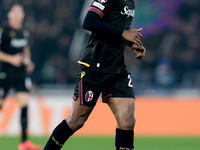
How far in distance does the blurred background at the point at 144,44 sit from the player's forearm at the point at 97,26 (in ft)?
24.5

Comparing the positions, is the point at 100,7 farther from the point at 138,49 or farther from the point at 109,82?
the point at 109,82

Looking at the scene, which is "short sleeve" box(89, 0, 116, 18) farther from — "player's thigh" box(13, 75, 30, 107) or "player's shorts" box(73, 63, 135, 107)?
"player's thigh" box(13, 75, 30, 107)

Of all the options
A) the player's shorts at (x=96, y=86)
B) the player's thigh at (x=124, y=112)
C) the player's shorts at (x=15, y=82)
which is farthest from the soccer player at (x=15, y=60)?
the player's thigh at (x=124, y=112)

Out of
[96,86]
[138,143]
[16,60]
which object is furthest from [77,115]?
[138,143]

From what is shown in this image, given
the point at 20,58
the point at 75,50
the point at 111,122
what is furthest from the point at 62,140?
the point at 75,50

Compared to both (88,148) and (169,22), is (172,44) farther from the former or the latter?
(88,148)

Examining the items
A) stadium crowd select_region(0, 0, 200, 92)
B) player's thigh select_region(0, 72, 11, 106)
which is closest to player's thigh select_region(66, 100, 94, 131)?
player's thigh select_region(0, 72, 11, 106)

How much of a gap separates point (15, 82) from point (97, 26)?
3.77 m

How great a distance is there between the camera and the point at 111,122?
11.3 m

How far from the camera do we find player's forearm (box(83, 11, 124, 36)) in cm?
463

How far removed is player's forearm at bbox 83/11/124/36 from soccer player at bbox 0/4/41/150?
11.4ft

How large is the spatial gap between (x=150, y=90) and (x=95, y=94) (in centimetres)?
926

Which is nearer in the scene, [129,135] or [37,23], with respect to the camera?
[129,135]

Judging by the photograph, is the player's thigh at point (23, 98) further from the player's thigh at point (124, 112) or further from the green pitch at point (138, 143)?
the player's thigh at point (124, 112)
